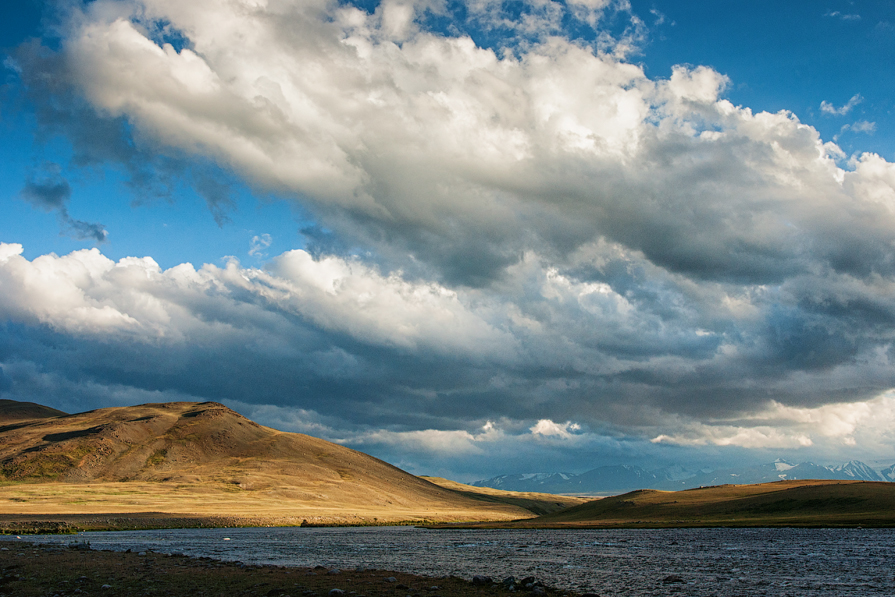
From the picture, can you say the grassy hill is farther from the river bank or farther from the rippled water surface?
the river bank

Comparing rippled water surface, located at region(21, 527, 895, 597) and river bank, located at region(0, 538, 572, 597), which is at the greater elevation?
river bank, located at region(0, 538, 572, 597)

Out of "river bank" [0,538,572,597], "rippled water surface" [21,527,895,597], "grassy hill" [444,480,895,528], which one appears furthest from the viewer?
"grassy hill" [444,480,895,528]

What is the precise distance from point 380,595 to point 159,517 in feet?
506

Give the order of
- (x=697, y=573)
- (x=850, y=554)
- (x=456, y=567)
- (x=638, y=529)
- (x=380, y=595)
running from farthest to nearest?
(x=638, y=529) → (x=850, y=554) → (x=456, y=567) → (x=697, y=573) → (x=380, y=595)

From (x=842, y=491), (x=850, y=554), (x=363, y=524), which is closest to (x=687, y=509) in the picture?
(x=842, y=491)

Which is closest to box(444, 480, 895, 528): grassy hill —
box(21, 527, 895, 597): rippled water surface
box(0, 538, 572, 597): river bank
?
box(21, 527, 895, 597): rippled water surface

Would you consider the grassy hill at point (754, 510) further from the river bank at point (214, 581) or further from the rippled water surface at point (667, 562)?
the river bank at point (214, 581)

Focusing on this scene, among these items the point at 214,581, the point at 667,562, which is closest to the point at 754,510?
the point at 667,562

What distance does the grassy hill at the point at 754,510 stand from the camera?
126 m

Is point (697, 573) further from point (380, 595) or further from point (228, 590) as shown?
point (228, 590)

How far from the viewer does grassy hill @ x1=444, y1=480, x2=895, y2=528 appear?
4955 inches

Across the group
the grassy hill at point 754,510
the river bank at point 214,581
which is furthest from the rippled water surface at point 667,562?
the grassy hill at point 754,510

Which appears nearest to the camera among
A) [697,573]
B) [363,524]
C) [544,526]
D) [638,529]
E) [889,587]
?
[889,587]

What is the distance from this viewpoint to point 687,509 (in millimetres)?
168625
